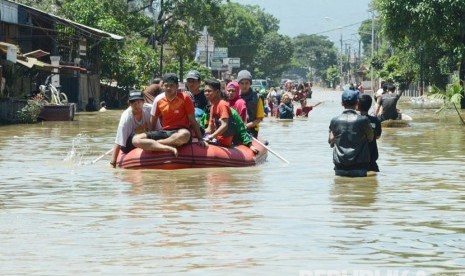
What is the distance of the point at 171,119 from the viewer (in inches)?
707

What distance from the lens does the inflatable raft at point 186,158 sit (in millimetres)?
18234

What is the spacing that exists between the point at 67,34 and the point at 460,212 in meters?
40.0

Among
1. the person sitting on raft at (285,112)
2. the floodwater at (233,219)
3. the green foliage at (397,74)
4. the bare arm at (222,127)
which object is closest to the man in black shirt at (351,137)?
the floodwater at (233,219)

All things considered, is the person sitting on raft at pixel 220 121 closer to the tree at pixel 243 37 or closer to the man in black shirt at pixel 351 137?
the man in black shirt at pixel 351 137

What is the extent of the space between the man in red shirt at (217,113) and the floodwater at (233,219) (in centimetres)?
56

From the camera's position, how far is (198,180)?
16906 millimetres

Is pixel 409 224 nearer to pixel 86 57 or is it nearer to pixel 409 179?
pixel 409 179

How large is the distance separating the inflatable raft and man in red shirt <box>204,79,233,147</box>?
22 cm

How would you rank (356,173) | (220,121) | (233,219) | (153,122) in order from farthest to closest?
(220,121) → (153,122) → (356,173) → (233,219)

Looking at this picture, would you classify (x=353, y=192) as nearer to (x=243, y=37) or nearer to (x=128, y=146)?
(x=128, y=146)

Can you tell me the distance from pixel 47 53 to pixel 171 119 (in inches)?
1044

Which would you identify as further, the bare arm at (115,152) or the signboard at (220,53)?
the signboard at (220,53)

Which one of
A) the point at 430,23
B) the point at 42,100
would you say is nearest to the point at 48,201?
the point at 42,100

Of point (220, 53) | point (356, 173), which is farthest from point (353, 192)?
point (220, 53)
